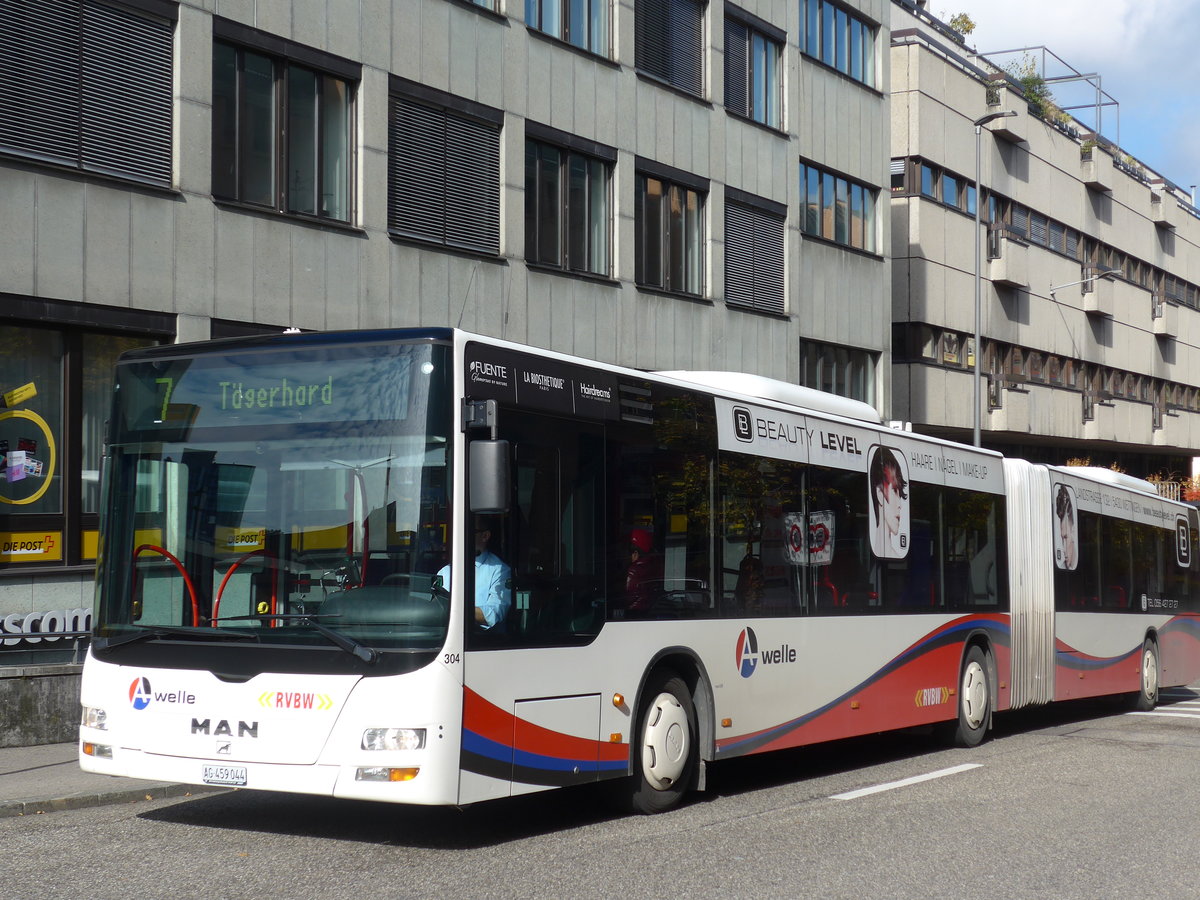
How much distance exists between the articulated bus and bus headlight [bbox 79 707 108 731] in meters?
0.02

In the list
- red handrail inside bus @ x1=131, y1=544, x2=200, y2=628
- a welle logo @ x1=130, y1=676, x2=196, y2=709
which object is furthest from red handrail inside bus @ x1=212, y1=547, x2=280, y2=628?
a welle logo @ x1=130, y1=676, x2=196, y2=709

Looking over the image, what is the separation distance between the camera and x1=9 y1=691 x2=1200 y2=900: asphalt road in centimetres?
740

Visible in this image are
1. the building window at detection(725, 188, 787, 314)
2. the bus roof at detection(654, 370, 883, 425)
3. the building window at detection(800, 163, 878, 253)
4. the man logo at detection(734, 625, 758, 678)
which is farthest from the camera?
the building window at detection(800, 163, 878, 253)

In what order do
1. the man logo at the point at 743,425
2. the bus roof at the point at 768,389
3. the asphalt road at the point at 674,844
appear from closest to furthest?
1. the asphalt road at the point at 674,844
2. the man logo at the point at 743,425
3. the bus roof at the point at 768,389

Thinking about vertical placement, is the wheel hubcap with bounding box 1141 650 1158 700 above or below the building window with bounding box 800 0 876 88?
below

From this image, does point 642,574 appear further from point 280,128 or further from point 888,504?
point 280,128

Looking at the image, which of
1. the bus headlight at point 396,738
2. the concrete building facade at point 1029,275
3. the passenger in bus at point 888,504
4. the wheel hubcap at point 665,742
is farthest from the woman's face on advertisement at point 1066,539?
the concrete building facade at point 1029,275

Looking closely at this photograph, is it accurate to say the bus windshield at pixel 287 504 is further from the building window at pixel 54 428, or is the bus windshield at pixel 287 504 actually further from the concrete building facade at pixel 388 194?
the building window at pixel 54 428

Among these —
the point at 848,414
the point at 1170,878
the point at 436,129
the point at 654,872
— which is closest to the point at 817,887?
the point at 654,872

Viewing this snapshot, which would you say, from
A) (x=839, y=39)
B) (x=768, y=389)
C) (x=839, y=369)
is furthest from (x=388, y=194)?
(x=839, y=39)

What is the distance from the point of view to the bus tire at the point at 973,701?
14797 mm

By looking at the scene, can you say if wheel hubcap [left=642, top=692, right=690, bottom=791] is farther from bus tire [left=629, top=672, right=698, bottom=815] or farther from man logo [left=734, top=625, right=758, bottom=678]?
man logo [left=734, top=625, right=758, bottom=678]

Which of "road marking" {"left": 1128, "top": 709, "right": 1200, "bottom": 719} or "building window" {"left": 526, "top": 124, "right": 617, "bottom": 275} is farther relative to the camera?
"building window" {"left": 526, "top": 124, "right": 617, "bottom": 275}

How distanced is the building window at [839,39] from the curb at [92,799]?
76.3 ft
